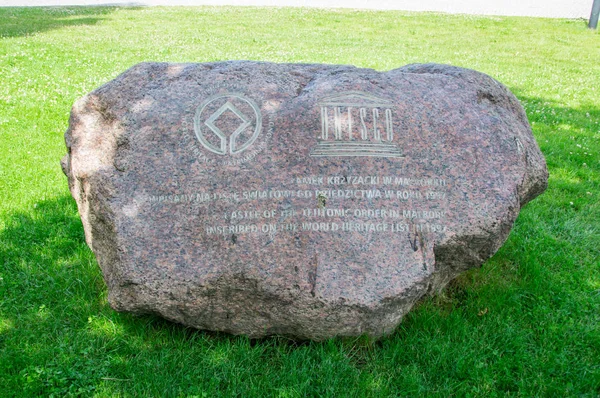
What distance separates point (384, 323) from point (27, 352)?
8.52 feet

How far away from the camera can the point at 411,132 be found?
160 inches

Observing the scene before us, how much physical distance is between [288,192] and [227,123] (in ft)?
2.54

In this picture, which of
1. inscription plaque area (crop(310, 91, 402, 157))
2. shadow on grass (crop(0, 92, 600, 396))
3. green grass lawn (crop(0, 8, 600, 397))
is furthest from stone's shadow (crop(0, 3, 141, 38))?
inscription plaque area (crop(310, 91, 402, 157))

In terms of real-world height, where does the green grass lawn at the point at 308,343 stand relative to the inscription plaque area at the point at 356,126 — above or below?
below

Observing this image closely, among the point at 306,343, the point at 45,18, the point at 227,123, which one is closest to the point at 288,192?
the point at 227,123

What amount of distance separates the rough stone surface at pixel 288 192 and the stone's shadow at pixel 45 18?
13.4 m

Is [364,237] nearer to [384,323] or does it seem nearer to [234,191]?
[384,323]

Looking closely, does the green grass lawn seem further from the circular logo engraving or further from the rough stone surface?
the circular logo engraving

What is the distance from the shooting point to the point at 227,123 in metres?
4.04

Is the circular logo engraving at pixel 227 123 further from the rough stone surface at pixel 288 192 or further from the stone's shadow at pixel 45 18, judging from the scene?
the stone's shadow at pixel 45 18

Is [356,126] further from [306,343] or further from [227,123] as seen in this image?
[306,343]

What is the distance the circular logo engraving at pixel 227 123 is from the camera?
3945 millimetres

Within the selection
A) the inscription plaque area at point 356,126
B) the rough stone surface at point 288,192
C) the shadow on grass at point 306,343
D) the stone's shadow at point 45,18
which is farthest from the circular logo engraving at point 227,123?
the stone's shadow at point 45,18

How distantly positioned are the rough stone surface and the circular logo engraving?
0.01 m
